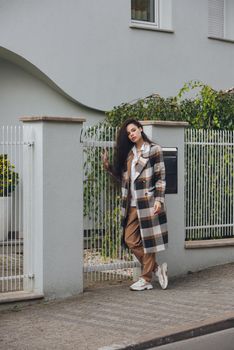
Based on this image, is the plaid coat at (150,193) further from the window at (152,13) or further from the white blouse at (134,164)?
the window at (152,13)

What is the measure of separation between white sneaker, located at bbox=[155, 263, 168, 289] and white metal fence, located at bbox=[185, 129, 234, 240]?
1.39 metres

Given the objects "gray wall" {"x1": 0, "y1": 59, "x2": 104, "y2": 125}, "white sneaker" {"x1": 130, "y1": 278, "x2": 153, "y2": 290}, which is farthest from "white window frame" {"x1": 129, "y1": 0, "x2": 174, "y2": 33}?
"white sneaker" {"x1": 130, "y1": 278, "x2": 153, "y2": 290}

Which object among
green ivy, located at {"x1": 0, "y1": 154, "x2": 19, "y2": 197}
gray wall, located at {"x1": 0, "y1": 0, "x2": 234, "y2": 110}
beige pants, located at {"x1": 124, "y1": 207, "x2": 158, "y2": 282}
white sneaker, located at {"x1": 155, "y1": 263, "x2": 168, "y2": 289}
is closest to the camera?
green ivy, located at {"x1": 0, "y1": 154, "x2": 19, "y2": 197}

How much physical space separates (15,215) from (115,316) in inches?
67.9

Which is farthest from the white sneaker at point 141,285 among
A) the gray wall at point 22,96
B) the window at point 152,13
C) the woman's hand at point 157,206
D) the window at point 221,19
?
the window at point 221,19

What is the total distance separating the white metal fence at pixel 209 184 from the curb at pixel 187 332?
327 cm

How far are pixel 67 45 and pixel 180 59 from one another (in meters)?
2.91

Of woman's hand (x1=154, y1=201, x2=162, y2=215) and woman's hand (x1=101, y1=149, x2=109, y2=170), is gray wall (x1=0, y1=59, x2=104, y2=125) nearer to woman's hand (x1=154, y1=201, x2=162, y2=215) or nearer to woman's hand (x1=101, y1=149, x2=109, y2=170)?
woman's hand (x1=101, y1=149, x2=109, y2=170)

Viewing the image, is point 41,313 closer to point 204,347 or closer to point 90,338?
point 90,338

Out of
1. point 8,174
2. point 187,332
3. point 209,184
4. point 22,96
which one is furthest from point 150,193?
point 22,96

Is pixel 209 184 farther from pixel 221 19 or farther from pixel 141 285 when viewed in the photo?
pixel 221 19

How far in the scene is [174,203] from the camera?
11.2 meters

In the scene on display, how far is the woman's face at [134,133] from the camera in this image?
10.1m

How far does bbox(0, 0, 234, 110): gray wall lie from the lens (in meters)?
14.7
